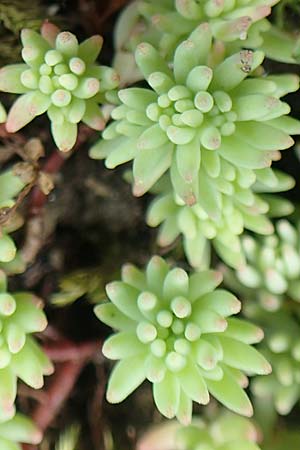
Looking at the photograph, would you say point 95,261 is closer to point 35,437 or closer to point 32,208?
point 32,208

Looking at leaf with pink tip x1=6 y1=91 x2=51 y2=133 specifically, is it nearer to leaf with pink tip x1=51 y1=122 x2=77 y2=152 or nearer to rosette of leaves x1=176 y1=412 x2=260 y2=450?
leaf with pink tip x1=51 y1=122 x2=77 y2=152

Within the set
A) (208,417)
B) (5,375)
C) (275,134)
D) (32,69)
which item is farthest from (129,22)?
(208,417)

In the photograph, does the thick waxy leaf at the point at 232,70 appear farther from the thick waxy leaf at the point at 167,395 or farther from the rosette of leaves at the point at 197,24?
the thick waxy leaf at the point at 167,395

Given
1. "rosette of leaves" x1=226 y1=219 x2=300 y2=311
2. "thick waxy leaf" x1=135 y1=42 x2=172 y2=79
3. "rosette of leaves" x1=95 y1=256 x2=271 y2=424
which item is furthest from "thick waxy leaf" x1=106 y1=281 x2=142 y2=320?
"thick waxy leaf" x1=135 y1=42 x2=172 y2=79

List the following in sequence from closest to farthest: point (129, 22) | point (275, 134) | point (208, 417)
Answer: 1. point (275, 134)
2. point (129, 22)
3. point (208, 417)

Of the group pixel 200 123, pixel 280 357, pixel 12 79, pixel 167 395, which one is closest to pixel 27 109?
pixel 12 79

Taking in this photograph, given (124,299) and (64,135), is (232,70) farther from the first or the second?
(124,299)

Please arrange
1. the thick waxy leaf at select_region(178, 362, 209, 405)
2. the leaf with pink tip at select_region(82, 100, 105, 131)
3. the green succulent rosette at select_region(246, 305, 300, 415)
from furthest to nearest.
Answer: the green succulent rosette at select_region(246, 305, 300, 415) → the leaf with pink tip at select_region(82, 100, 105, 131) → the thick waxy leaf at select_region(178, 362, 209, 405)
